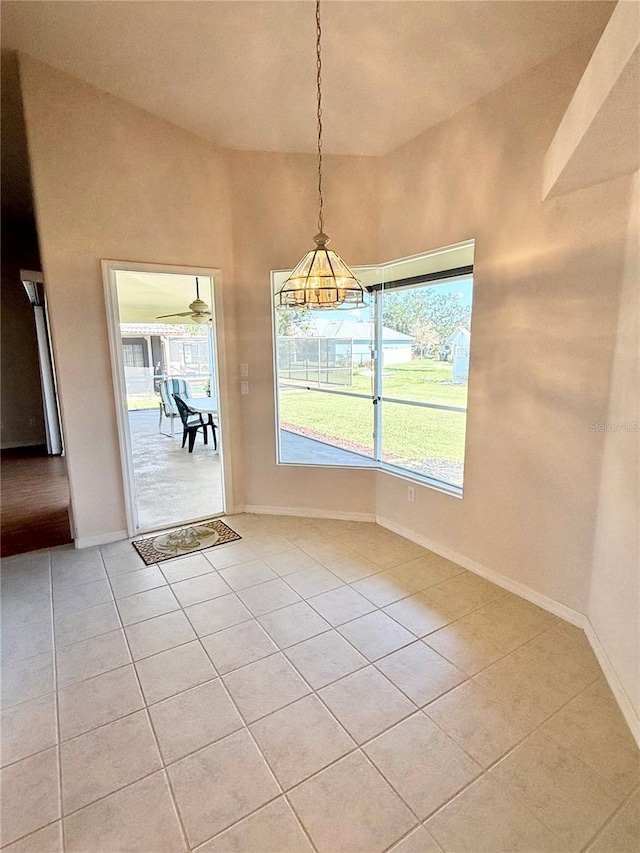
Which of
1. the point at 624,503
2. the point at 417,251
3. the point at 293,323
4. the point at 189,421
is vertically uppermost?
the point at 417,251

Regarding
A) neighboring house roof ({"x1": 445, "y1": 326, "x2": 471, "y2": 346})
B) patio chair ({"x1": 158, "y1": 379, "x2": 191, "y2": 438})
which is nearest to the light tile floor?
neighboring house roof ({"x1": 445, "y1": 326, "x2": 471, "y2": 346})

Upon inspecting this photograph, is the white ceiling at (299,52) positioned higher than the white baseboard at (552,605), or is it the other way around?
the white ceiling at (299,52)

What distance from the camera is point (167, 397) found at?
274 inches

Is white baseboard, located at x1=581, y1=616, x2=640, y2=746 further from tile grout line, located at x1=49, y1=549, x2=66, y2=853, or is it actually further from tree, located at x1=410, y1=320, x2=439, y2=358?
tile grout line, located at x1=49, y1=549, x2=66, y2=853

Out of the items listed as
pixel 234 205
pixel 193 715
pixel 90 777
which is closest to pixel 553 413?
pixel 193 715

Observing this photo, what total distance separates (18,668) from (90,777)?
32.0 inches

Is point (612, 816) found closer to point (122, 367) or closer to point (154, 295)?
point (122, 367)

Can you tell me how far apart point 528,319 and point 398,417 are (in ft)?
4.26

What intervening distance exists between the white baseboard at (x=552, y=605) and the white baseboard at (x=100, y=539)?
2116 millimetres

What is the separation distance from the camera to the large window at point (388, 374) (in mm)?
2951

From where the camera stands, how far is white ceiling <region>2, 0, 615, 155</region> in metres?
2.03

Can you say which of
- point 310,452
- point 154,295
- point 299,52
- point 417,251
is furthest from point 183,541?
point 154,295

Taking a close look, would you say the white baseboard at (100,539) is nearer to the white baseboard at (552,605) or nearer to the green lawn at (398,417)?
the green lawn at (398,417)

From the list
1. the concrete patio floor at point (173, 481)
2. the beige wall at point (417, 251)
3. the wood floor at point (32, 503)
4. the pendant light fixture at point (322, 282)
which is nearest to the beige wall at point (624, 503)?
the beige wall at point (417, 251)
